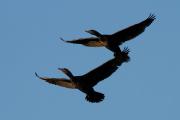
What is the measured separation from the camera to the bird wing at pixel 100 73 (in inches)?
860

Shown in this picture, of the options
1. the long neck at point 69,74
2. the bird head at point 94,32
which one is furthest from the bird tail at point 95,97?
the bird head at point 94,32

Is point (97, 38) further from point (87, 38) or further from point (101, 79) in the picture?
point (101, 79)

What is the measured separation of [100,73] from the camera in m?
22.0

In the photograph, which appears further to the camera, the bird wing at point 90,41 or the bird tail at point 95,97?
the bird wing at point 90,41

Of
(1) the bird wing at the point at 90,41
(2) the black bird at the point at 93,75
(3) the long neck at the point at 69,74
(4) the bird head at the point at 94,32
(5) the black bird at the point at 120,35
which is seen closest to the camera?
(2) the black bird at the point at 93,75

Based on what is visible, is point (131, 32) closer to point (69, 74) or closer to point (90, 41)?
point (90, 41)

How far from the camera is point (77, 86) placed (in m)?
21.8

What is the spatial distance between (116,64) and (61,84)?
204 cm

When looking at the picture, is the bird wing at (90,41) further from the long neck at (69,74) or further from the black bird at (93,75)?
the long neck at (69,74)

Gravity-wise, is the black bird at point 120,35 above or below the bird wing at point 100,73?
above

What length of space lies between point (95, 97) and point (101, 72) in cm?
105

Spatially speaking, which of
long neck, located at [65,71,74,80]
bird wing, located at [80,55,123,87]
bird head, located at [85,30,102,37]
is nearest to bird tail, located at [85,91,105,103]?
bird wing, located at [80,55,123,87]

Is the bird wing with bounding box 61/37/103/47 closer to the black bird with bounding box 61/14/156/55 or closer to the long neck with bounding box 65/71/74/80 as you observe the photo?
the black bird with bounding box 61/14/156/55

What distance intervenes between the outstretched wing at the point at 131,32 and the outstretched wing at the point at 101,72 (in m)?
1.70
